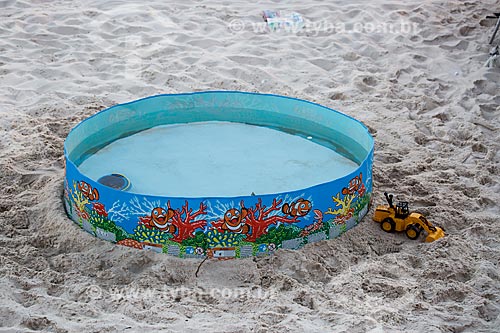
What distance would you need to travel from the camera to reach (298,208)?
11.3ft

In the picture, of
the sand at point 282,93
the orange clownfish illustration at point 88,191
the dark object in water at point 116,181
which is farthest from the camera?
the dark object in water at point 116,181

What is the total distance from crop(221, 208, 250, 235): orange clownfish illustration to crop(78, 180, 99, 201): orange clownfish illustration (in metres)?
0.63

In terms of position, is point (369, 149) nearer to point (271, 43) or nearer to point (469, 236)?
point (469, 236)

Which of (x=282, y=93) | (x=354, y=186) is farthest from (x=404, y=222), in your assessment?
(x=282, y=93)

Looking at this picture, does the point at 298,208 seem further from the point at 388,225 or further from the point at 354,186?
the point at 388,225

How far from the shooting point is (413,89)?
553cm

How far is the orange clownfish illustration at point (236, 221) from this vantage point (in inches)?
131

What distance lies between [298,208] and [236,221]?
0.31 m

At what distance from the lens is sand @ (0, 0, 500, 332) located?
3.07m

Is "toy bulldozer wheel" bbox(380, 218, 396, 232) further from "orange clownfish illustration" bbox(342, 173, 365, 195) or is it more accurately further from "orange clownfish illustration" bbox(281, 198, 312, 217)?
"orange clownfish illustration" bbox(281, 198, 312, 217)

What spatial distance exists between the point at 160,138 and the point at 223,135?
0.39m

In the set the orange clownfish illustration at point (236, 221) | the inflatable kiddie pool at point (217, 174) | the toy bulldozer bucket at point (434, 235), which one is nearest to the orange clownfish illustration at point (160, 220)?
the inflatable kiddie pool at point (217, 174)

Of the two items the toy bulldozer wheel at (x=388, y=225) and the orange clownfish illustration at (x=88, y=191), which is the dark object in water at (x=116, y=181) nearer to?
the orange clownfish illustration at (x=88, y=191)

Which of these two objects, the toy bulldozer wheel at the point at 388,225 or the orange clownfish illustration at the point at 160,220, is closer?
the orange clownfish illustration at the point at 160,220
